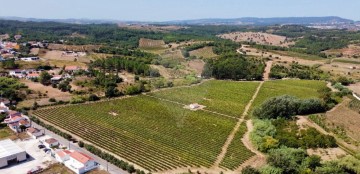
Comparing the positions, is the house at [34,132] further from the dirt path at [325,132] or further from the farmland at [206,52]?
the farmland at [206,52]

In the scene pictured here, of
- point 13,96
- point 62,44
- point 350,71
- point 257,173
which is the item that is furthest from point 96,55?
point 257,173

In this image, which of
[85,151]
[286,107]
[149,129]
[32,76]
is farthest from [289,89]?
[32,76]

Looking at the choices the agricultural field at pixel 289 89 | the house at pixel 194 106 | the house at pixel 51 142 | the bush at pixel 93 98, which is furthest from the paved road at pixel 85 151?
A: the agricultural field at pixel 289 89

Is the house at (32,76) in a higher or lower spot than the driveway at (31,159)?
higher

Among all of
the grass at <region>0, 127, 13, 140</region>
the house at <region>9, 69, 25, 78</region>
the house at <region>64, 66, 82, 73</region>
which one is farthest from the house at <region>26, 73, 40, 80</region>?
the grass at <region>0, 127, 13, 140</region>

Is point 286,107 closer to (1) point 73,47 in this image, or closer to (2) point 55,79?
(2) point 55,79

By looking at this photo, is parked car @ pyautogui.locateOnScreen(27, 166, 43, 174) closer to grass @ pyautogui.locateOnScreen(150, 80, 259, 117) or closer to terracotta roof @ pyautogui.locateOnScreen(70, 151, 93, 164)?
terracotta roof @ pyautogui.locateOnScreen(70, 151, 93, 164)
